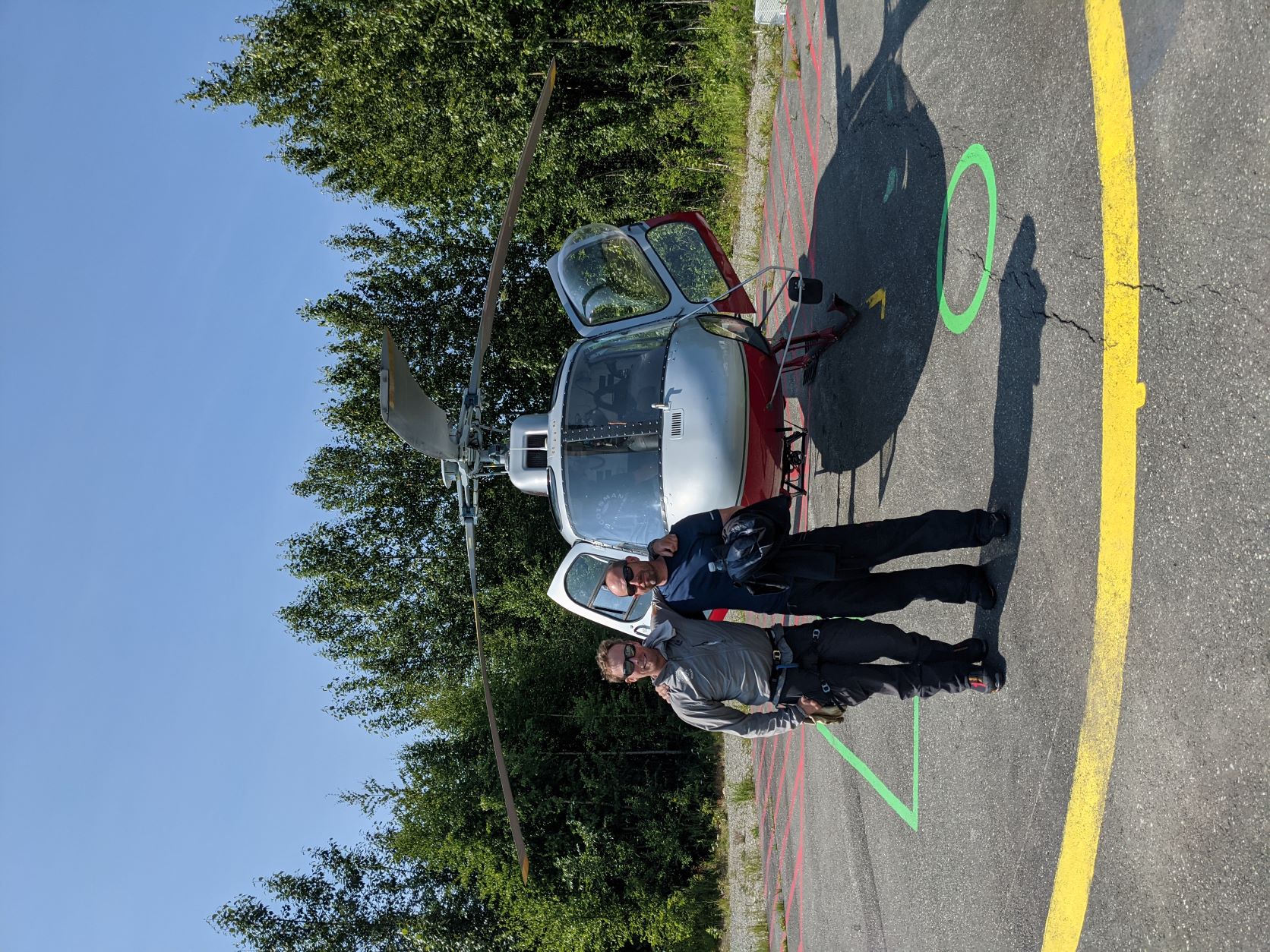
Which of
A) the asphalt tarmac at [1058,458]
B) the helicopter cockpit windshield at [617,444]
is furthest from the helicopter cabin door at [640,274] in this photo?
the asphalt tarmac at [1058,458]

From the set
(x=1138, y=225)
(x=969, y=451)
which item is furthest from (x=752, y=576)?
(x=1138, y=225)

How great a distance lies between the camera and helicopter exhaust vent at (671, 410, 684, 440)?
7062 mm

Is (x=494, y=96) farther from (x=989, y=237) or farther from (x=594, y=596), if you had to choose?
(x=989, y=237)

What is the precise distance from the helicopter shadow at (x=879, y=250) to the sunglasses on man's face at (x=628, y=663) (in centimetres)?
335

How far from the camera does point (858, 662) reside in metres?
5.52

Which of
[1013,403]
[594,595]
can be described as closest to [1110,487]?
[1013,403]

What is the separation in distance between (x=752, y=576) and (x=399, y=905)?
12232mm

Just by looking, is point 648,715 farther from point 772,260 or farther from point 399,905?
point 772,260

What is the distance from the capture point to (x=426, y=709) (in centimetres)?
1577

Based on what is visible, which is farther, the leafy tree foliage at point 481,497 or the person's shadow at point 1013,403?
the leafy tree foliage at point 481,497

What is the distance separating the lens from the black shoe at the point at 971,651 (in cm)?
532

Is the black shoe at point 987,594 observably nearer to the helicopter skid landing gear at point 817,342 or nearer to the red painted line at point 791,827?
the helicopter skid landing gear at point 817,342

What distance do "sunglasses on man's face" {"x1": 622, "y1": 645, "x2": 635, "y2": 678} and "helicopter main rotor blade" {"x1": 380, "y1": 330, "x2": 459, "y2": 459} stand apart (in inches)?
91.9

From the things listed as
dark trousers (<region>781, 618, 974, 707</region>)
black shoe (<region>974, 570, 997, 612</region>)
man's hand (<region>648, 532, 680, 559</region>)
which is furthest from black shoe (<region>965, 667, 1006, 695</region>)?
man's hand (<region>648, 532, 680, 559</region>)
